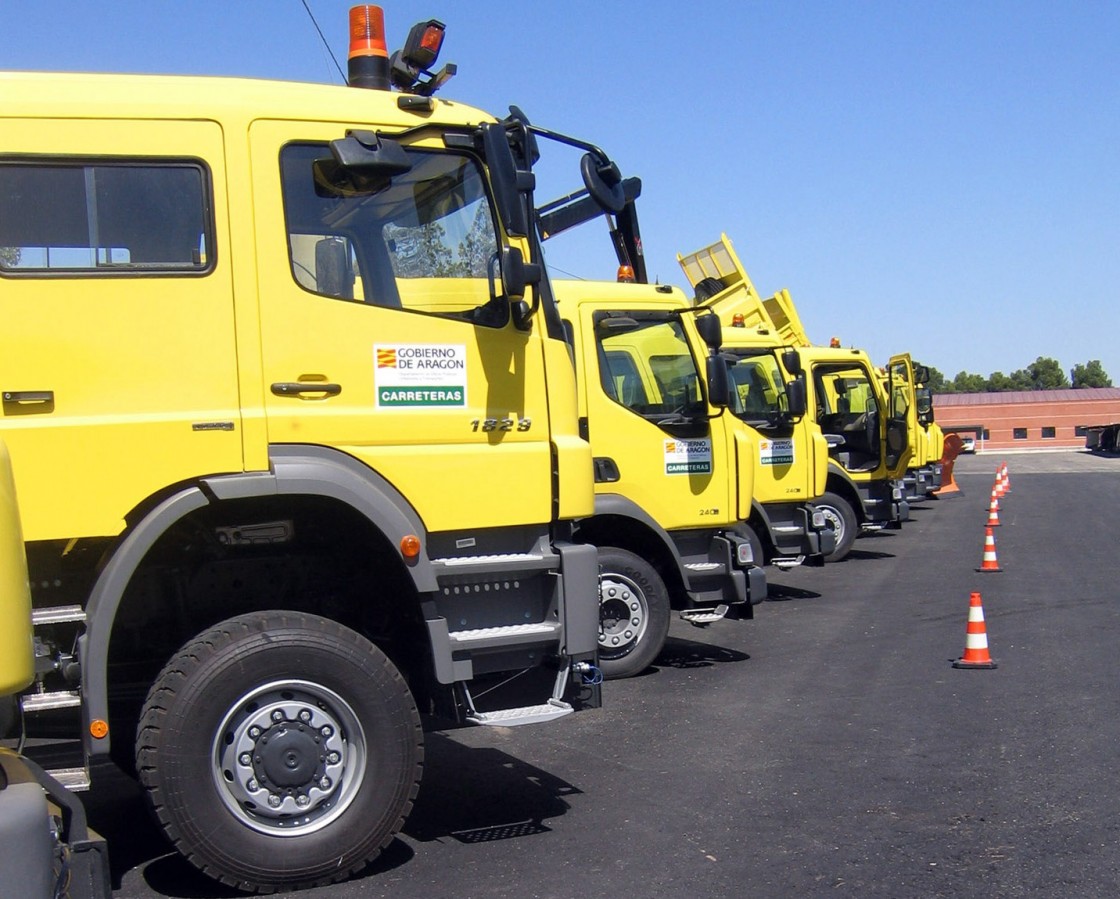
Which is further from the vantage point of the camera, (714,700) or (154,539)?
(714,700)

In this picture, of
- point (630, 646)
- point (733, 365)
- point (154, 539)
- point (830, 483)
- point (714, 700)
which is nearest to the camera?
point (154, 539)

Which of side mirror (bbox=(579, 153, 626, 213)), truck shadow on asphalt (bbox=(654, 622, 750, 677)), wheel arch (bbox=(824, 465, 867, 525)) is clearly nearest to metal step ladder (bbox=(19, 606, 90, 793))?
side mirror (bbox=(579, 153, 626, 213))

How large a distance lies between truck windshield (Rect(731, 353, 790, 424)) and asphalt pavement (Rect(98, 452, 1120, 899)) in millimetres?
3049

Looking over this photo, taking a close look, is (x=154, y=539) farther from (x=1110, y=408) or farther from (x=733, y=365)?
(x=1110, y=408)

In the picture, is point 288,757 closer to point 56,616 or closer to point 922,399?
point 56,616

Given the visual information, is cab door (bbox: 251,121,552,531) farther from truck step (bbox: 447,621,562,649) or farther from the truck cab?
the truck cab

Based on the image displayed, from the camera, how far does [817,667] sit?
9805mm

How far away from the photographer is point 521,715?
543 cm

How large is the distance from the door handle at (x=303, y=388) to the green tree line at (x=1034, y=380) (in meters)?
131

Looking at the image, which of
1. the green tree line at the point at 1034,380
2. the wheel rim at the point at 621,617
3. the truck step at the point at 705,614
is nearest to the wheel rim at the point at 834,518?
the truck step at the point at 705,614

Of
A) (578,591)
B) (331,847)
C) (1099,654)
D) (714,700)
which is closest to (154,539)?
(331,847)

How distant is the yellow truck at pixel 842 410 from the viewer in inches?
649

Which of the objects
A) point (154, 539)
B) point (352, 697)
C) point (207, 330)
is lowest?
point (352, 697)

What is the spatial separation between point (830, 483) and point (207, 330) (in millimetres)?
13860
